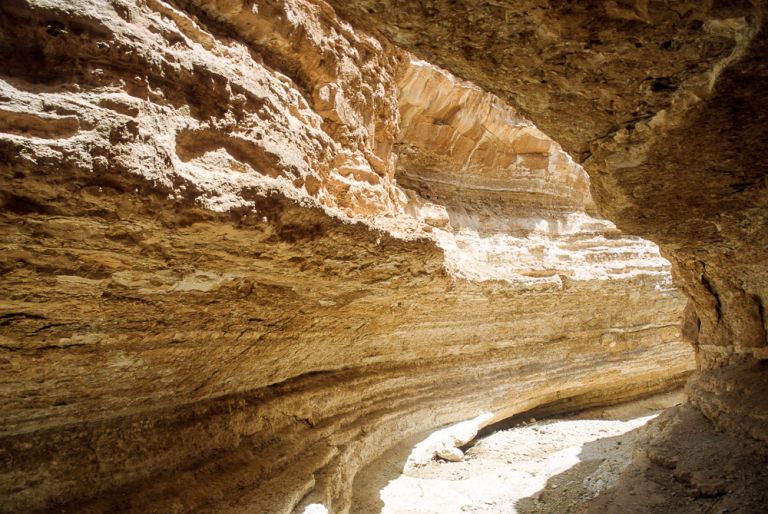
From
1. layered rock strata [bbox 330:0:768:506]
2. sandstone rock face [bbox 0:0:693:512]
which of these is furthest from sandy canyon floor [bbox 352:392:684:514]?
layered rock strata [bbox 330:0:768:506]

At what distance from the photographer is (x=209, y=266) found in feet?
8.87

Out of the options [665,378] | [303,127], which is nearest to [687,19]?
[303,127]

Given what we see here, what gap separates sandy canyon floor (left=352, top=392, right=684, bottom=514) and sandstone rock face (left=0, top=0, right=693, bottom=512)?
359 mm

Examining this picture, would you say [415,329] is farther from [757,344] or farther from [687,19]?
[687,19]

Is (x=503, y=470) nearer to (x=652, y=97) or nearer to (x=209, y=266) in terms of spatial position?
(x=209, y=266)

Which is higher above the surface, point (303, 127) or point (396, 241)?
point (303, 127)

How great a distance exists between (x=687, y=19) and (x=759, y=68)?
375 mm

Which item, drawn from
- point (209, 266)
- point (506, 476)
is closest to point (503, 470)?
point (506, 476)

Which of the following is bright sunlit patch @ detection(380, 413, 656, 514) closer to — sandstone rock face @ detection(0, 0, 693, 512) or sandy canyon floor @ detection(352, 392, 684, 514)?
sandy canyon floor @ detection(352, 392, 684, 514)

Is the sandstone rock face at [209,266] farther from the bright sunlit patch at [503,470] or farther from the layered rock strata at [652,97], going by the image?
the layered rock strata at [652,97]

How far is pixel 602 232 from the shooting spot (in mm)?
7863

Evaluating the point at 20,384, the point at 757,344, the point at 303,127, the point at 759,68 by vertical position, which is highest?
the point at 303,127

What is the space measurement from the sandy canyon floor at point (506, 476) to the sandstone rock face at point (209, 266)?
0.36 meters

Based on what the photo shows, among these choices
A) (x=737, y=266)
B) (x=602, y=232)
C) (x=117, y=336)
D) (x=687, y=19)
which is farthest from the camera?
(x=602, y=232)
